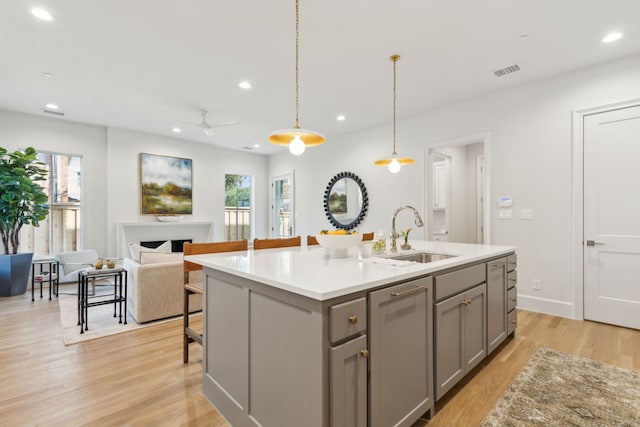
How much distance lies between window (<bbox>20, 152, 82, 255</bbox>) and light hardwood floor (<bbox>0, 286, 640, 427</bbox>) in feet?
7.99

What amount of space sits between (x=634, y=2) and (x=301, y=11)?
2.60 metres

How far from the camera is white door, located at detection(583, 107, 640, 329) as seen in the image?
3.12 m

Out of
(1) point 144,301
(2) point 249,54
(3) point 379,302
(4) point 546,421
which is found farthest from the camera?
(1) point 144,301

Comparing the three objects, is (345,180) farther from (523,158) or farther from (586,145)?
(586,145)

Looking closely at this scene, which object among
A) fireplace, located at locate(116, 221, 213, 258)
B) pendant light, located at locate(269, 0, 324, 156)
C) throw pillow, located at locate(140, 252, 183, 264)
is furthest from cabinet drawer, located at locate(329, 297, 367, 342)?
fireplace, located at locate(116, 221, 213, 258)

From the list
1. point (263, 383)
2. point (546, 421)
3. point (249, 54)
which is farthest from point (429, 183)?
point (263, 383)

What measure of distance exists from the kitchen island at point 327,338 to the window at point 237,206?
5.92 meters

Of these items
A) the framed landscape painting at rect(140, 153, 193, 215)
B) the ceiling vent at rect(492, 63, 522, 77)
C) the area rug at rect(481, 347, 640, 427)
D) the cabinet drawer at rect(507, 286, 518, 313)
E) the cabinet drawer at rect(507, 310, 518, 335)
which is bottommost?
the area rug at rect(481, 347, 640, 427)

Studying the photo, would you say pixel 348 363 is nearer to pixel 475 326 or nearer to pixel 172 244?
Answer: pixel 475 326

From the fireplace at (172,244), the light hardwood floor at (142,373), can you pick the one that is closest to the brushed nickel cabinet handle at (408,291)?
the light hardwood floor at (142,373)

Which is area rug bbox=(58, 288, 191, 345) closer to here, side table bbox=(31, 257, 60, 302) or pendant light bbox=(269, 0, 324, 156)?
side table bbox=(31, 257, 60, 302)

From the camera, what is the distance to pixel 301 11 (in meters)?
2.46

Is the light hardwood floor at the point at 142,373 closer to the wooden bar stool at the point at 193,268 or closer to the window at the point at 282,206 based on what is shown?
the wooden bar stool at the point at 193,268

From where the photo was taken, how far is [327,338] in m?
1.20
